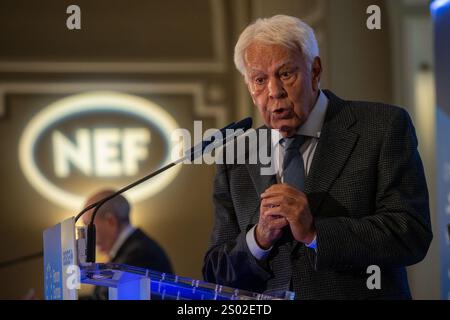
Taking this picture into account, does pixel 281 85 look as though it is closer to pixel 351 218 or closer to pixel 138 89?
pixel 351 218

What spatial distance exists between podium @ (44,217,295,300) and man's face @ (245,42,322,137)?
39 centimetres

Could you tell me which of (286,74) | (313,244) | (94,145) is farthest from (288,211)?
(94,145)

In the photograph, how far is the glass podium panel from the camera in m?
1.29

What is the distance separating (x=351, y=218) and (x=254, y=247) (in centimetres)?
18

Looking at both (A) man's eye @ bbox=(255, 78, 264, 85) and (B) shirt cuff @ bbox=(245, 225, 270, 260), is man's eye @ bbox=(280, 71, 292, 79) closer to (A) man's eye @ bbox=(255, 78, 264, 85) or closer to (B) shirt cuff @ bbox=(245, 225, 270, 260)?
(A) man's eye @ bbox=(255, 78, 264, 85)

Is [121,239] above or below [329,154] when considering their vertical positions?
below

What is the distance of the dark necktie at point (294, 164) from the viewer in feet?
5.15

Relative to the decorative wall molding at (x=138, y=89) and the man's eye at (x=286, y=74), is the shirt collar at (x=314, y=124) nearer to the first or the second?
the man's eye at (x=286, y=74)

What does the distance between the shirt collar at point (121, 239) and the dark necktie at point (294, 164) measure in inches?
87.5

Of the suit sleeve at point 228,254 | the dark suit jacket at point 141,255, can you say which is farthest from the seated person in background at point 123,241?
the suit sleeve at point 228,254

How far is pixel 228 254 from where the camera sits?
5.14 ft

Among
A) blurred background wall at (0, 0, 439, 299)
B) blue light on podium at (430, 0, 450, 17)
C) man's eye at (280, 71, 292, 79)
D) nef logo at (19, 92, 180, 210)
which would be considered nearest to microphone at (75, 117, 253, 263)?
man's eye at (280, 71, 292, 79)

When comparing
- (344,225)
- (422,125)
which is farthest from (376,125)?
(422,125)
